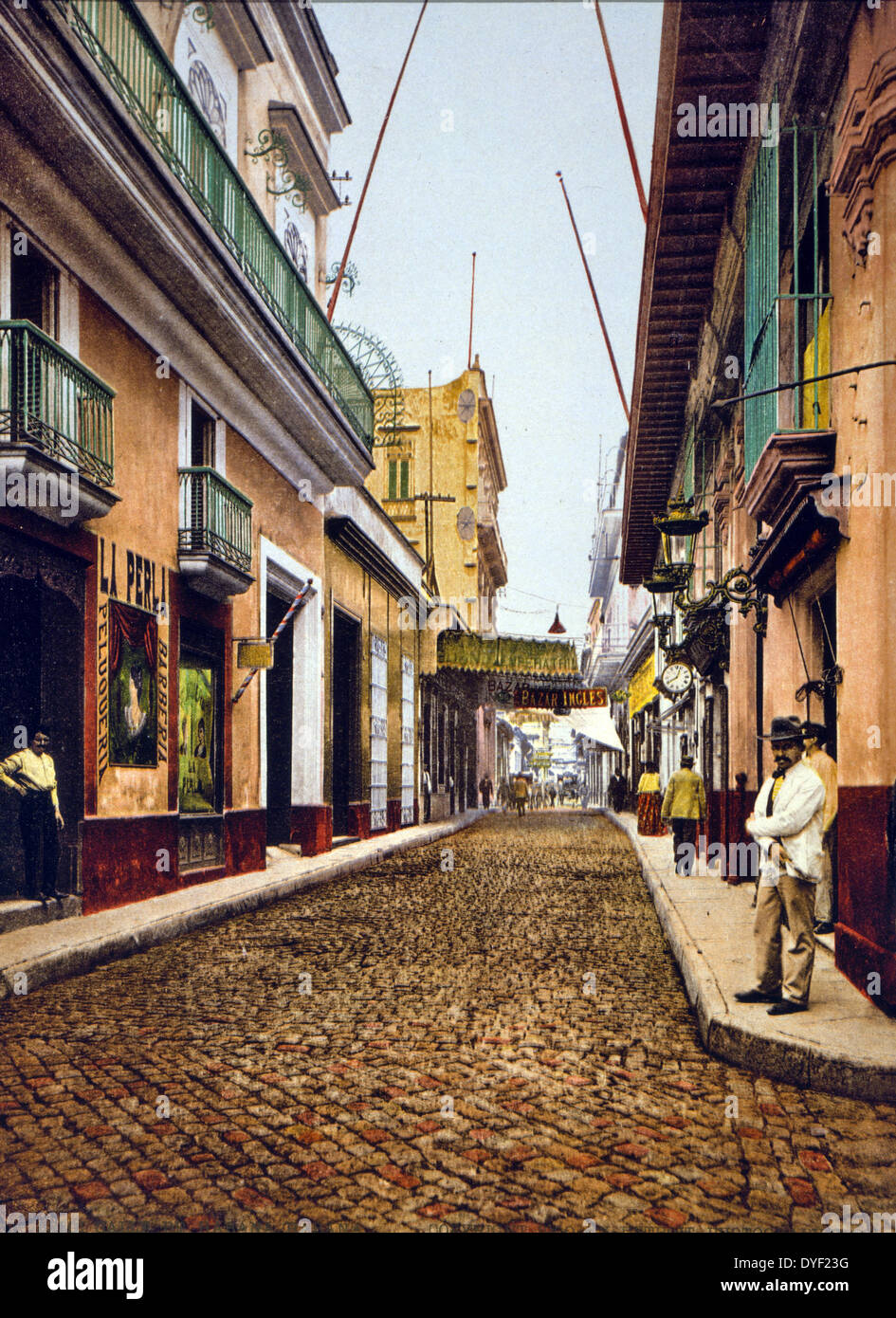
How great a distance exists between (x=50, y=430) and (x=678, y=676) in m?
9.92

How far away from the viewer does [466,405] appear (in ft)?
134

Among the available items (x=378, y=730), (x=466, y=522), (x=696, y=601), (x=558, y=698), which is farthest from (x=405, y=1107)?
(x=466, y=522)

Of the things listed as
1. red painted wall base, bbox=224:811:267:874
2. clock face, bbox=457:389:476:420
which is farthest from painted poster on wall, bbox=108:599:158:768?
clock face, bbox=457:389:476:420

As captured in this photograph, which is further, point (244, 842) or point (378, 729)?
point (378, 729)

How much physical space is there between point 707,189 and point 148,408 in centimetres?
581

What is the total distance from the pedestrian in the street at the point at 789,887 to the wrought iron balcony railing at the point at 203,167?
6.89 m

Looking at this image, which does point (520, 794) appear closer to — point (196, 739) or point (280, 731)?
point (280, 731)

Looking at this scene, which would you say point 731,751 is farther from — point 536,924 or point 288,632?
point 288,632

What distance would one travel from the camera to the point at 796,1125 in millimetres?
4309

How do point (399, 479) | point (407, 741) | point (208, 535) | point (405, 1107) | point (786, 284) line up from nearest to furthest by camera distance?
point (405, 1107)
point (786, 284)
point (208, 535)
point (407, 741)
point (399, 479)

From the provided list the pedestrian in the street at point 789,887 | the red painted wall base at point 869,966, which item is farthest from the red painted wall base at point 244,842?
the pedestrian in the street at point 789,887

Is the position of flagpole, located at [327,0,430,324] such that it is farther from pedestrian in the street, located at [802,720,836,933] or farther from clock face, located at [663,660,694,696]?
pedestrian in the street, located at [802,720,836,933]

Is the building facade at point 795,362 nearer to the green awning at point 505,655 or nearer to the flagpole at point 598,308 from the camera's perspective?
the flagpole at point 598,308

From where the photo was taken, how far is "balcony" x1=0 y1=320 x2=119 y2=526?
775 centimetres
